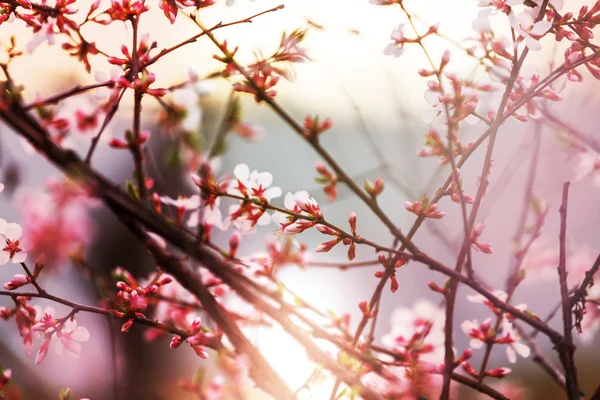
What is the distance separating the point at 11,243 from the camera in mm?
805

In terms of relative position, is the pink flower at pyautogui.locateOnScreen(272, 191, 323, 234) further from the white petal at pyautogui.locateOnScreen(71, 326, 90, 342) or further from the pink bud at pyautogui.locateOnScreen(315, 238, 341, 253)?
the white petal at pyautogui.locateOnScreen(71, 326, 90, 342)

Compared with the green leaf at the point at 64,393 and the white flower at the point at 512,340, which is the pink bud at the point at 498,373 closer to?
the white flower at the point at 512,340

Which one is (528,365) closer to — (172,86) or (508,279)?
(508,279)

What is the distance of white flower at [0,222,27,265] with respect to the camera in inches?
31.2

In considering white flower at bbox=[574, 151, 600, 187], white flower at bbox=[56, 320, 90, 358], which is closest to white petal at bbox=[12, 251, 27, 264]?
white flower at bbox=[56, 320, 90, 358]

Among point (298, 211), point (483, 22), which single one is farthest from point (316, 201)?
point (483, 22)

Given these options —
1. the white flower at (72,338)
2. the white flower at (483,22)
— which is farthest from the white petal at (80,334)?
the white flower at (483,22)

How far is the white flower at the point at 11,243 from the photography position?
2.60ft

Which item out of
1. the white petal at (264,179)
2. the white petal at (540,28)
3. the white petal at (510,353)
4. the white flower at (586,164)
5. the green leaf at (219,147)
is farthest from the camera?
the white flower at (586,164)

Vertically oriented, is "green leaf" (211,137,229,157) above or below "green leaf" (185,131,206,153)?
below

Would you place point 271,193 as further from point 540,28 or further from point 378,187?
point 540,28

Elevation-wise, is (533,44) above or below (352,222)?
above

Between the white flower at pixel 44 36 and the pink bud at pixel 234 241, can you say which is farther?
the pink bud at pixel 234 241

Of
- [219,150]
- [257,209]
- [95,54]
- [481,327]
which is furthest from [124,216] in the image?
[481,327]
